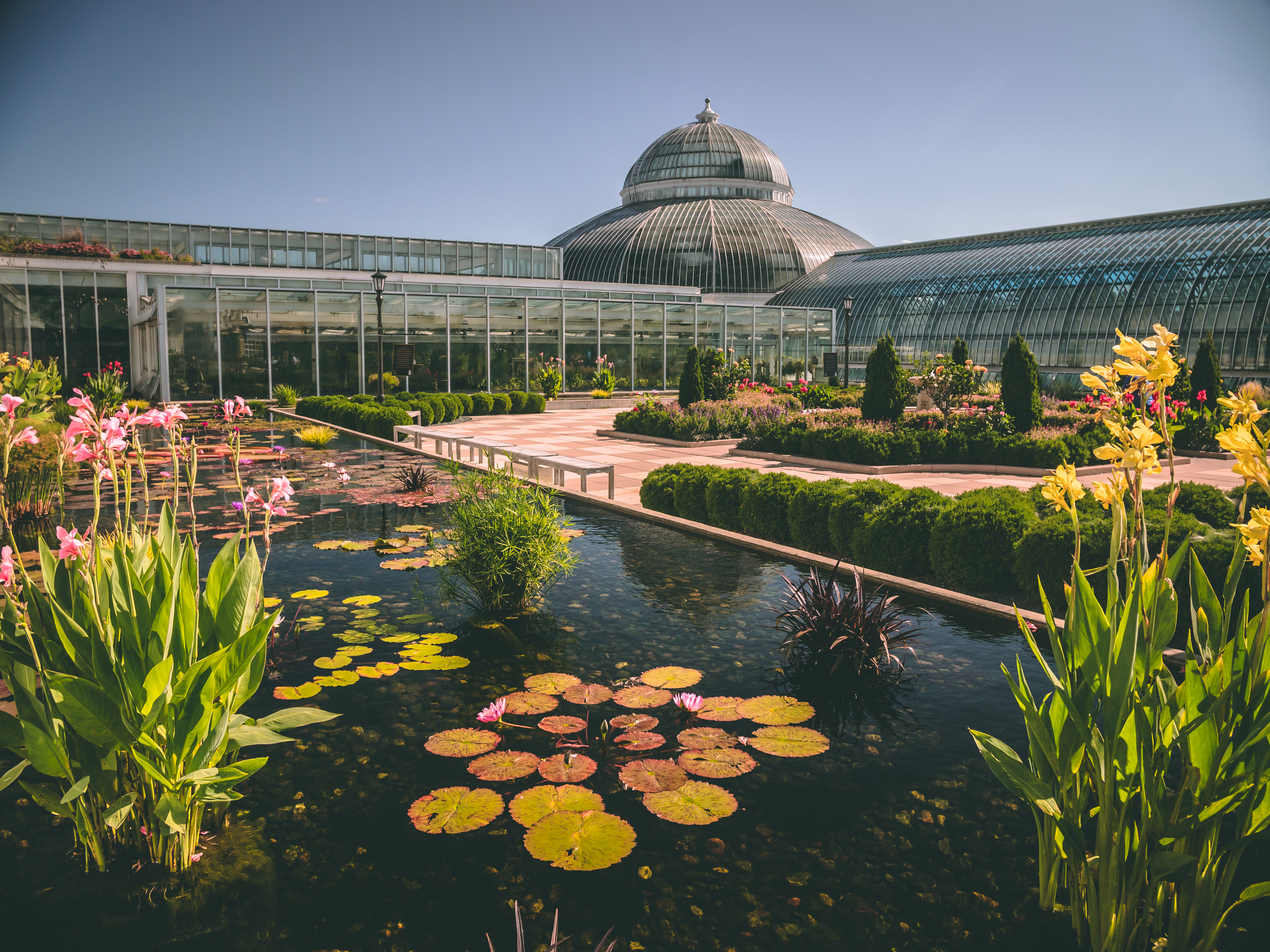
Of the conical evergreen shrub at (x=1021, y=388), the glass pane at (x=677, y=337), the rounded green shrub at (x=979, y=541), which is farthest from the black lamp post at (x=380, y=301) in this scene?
the rounded green shrub at (x=979, y=541)

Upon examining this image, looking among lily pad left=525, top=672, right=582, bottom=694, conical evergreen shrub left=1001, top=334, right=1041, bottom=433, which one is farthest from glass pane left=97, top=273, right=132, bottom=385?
lily pad left=525, top=672, right=582, bottom=694

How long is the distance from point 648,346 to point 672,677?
29.8 meters

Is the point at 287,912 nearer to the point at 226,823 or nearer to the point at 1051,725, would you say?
the point at 226,823

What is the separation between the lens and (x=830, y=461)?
14.5 metres

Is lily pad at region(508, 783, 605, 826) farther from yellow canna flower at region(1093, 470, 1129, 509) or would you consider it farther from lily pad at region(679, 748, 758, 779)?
yellow canna flower at region(1093, 470, 1129, 509)

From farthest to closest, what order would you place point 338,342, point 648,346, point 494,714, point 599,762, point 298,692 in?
point 648,346 < point 338,342 < point 298,692 < point 494,714 < point 599,762

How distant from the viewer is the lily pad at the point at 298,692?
4.22 meters

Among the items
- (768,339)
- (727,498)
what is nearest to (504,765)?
(727,498)

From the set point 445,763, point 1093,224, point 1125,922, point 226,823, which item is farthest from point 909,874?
point 1093,224

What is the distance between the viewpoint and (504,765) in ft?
11.7

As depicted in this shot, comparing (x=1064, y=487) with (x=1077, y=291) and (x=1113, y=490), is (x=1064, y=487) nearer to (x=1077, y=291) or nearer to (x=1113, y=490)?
(x=1113, y=490)

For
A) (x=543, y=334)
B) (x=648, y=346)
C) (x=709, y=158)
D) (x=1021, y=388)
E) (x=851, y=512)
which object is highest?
(x=709, y=158)

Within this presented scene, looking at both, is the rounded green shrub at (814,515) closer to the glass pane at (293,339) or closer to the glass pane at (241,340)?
the glass pane at (241,340)

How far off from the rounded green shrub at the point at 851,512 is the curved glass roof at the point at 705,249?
41.9m
